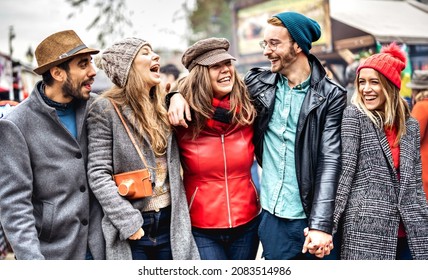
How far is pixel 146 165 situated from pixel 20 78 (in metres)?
3.58

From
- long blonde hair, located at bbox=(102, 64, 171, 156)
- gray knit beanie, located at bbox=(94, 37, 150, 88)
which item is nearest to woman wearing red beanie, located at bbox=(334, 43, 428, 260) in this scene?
long blonde hair, located at bbox=(102, 64, 171, 156)

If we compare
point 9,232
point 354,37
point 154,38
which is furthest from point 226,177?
point 154,38

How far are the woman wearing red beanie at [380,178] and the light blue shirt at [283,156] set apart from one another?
0.74 ft

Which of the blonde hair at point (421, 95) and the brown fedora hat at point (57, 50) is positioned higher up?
the brown fedora hat at point (57, 50)

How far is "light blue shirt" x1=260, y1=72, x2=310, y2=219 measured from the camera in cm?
243

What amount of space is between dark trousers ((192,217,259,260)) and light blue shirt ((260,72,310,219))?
0.59ft

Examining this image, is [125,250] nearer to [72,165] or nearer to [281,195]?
[72,165]

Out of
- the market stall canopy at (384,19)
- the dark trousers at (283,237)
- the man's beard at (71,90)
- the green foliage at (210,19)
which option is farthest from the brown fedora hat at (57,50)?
the green foliage at (210,19)

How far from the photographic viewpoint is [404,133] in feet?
7.97

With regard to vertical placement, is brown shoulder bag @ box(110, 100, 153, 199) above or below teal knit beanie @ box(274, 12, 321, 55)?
below

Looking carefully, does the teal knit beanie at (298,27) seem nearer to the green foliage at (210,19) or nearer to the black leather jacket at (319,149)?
the black leather jacket at (319,149)

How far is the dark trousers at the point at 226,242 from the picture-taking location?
8.06 feet

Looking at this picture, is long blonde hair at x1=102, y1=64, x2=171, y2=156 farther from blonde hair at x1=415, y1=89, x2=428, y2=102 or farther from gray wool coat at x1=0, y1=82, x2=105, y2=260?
blonde hair at x1=415, y1=89, x2=428, y2=102
